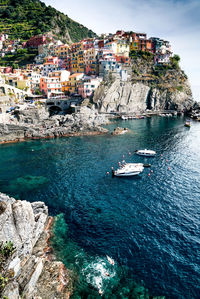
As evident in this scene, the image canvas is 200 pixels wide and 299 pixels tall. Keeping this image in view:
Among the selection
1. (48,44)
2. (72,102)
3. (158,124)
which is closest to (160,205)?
(158,124)

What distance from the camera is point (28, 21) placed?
18575 cm

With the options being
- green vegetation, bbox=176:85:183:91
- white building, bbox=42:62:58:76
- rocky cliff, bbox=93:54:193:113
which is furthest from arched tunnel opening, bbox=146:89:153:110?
white building, bbox=42:62:58:76

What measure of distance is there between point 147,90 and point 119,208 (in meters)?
114

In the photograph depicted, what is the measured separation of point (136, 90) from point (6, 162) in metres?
99.1

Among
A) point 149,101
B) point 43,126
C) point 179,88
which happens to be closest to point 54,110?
point 43,126

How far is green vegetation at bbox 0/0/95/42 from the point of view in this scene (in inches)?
6831

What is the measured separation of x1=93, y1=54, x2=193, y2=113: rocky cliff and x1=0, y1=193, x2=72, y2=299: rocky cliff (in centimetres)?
9828

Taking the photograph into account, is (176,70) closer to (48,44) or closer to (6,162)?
(48,44)

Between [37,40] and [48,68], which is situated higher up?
[37,40]

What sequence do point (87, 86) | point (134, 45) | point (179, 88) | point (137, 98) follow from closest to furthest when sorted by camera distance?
1. point (87, 86)
2. point (137, 98)
3. point (179, 88)
4. point (134, 45)

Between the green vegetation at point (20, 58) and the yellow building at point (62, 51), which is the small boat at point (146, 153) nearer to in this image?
the yellow building at point (62, 51)

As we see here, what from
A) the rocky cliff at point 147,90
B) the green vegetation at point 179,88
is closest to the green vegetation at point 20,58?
the rocky cliff at point 147,90

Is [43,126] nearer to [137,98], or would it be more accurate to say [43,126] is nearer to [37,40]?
[137,98]

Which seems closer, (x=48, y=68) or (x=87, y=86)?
(x=87, y=86)
